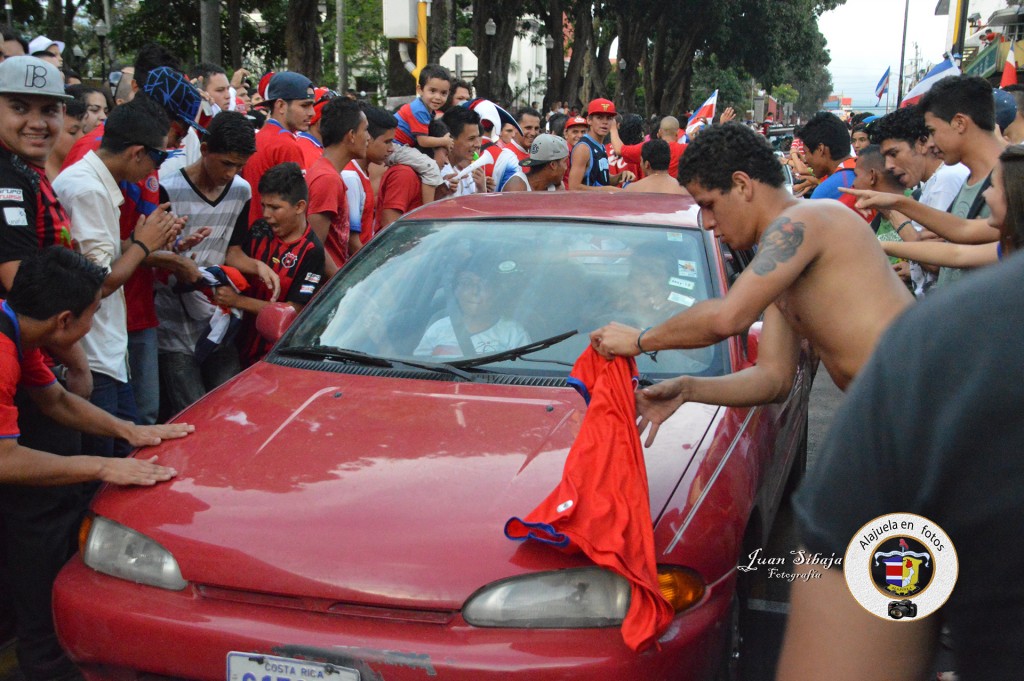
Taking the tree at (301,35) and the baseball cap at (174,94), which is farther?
the tree at (301,35)

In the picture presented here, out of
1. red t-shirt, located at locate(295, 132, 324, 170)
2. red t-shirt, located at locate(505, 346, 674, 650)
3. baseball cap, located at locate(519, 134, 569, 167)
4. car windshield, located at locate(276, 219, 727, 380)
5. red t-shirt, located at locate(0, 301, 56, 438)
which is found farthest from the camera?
baseball cap, located at locate(519, 134, 569, 167)

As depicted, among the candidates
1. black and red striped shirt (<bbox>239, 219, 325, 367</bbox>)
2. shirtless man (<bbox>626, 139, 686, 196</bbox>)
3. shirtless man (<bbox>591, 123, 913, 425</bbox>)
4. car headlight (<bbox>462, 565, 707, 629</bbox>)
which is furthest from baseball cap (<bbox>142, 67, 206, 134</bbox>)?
shirtless man (<bbox>626, 139, 686, 196</bbox>)

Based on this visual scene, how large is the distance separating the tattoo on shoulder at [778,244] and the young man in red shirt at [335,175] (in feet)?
9.12

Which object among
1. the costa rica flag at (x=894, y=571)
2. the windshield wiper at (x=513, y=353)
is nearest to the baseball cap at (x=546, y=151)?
the windshield wiper at (x=513, y=353)

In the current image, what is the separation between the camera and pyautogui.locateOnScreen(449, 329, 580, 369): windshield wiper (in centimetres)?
354

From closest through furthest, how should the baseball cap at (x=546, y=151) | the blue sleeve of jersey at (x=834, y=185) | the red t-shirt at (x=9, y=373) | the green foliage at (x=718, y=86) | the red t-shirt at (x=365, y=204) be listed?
the red t-shirt at (x=9, y=373)
the red t-shirt at (x=365, y=204)
the blue sleeve of jersey at (x=834, y=185)
the baseball cap at (x=546, y=151)
the green foliage at (x=718, y=86)

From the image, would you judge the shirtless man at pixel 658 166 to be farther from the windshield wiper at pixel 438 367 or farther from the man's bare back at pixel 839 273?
the man's bare back at pixel 839 273

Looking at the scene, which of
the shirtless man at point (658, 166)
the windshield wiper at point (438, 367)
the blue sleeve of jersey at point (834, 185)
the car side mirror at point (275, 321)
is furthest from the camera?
the shirtless man at point (658, 166)

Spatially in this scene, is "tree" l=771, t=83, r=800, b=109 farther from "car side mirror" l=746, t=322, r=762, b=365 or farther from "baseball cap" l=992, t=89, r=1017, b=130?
"car side mirror" l=746, t=322, r=762, b=365

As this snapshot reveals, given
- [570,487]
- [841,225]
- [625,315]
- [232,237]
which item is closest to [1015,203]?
[841,225]

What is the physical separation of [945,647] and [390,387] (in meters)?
2.45

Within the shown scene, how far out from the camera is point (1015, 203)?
3213 millimetres

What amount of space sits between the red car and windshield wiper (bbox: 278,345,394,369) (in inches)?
0.4

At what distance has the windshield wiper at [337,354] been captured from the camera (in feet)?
11.9
